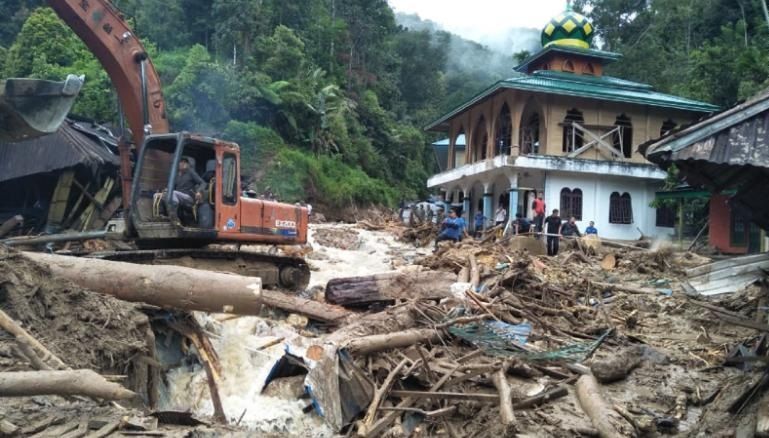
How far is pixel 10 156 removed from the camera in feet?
51.5

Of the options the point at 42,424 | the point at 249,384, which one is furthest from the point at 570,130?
the point at 42,424

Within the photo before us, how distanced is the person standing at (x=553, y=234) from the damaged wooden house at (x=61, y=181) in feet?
38.2

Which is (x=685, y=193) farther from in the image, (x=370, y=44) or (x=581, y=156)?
(x=370, y=44)

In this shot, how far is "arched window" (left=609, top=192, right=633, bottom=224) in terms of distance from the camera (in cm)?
2548

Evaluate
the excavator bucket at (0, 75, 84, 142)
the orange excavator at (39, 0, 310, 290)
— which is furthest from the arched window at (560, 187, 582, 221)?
the excavator bucket at (0, 75, 84, 142)

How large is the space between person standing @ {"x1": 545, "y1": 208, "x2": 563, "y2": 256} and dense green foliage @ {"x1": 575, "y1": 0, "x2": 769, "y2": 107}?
1080 centimetres

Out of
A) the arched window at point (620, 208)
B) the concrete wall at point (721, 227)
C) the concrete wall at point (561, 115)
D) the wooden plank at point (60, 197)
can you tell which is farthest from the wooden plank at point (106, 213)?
the arched window at point (620, 208)

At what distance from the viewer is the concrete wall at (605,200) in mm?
24531

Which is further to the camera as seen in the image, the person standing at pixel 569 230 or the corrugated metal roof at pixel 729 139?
the person standing at pixel 569 230

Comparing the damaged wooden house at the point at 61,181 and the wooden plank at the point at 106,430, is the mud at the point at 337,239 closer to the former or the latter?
the damaged wooden house at the point at 61,181

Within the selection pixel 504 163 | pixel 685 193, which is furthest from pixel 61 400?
pixel 685 193

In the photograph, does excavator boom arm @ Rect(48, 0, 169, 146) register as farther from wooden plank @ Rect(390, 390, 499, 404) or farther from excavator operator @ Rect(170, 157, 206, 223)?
wooden plank @ Rect(390, 390, 499, 404)

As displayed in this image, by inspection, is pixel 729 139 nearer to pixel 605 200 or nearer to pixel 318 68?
pixel 605 200

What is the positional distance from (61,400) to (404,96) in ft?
188
